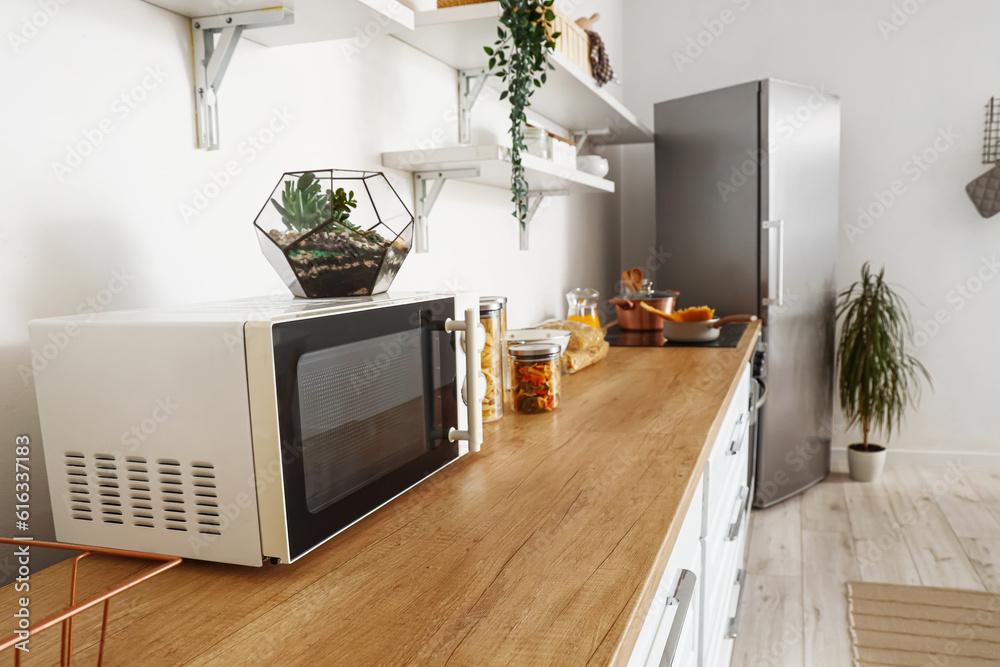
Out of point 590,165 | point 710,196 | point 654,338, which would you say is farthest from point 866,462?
point 590,165

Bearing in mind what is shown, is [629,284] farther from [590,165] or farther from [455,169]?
[455,169]

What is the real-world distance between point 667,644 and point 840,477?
316cm

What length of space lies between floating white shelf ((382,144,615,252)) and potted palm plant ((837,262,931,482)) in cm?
207

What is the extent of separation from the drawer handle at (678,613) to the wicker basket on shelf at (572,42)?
4.64ft

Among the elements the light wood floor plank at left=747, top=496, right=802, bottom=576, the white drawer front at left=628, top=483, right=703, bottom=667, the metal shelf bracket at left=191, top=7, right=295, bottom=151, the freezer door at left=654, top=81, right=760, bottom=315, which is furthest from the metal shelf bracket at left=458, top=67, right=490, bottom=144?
the light wood floor plank at left=747, top=496, right=802, bottom=576

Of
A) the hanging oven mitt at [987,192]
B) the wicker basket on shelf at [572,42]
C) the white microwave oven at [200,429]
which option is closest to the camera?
the white microwave oven at [200,429]

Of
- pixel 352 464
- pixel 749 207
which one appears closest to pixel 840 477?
pixel 749 207

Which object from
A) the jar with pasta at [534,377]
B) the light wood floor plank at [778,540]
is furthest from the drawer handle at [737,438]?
the light wood floor plank at [778,540]

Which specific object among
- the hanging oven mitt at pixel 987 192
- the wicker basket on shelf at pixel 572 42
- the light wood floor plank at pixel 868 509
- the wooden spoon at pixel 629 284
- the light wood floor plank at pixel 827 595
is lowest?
the light wood floor plank at pixel 827 595

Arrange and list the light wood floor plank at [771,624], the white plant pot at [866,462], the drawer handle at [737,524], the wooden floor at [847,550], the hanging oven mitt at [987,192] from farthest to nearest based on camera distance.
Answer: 1. the white plant pot at [866,462]
2. the hanging oven mitt at [987,192]
3. the wooden floor at [847,550]
4. the light wood floor plank at [771,624]
5. the drawer handle at [737,524]

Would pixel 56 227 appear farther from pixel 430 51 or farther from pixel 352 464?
pixel 430 51

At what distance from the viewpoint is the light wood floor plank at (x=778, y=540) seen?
2.73 meters

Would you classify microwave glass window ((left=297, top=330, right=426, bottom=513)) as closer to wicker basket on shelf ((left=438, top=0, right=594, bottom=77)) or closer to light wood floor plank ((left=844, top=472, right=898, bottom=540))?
wicker basket on shelf ((left=438, top=0, right=594, bottom=77))

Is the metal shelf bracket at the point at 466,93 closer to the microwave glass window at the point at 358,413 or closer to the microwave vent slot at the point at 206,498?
the microwave glass window at the point at 358,413
